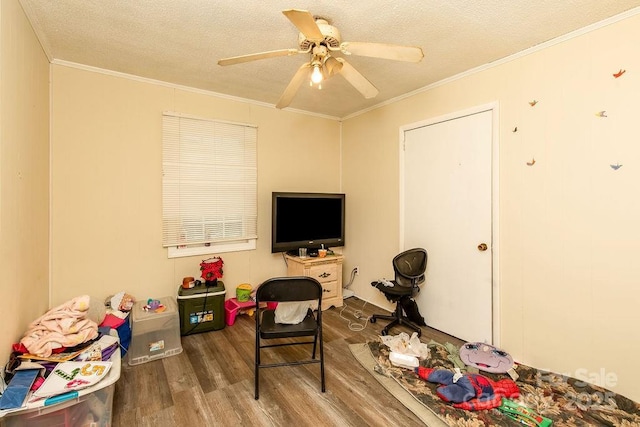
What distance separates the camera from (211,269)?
3121 mm

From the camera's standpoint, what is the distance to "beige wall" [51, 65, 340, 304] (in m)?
2.64

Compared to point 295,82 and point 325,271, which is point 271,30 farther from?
point 325,271

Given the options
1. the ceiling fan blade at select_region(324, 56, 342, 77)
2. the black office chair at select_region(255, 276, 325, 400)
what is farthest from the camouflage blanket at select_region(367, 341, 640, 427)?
the ceiling fan blade at select_region(324, 56, 342, 77)

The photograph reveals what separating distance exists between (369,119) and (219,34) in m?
2.23

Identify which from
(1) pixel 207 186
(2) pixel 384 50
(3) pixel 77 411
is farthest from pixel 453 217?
(3) pixel 77 411

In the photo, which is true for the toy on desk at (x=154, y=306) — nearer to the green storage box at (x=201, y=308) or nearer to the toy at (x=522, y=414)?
the green storage box at (x=201, y=308)

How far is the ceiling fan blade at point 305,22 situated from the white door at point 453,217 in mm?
1834

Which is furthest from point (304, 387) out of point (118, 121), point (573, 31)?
point (573, 31)

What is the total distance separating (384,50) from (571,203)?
180 cm

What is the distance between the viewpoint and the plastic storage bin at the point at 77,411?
4.72 feet

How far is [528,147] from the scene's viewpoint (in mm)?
2400

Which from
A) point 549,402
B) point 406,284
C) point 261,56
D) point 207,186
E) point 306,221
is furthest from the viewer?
point 306,221

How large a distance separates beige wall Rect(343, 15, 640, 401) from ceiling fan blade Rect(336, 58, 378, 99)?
1.19 metres

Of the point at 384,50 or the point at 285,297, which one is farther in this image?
the point at 285,297
